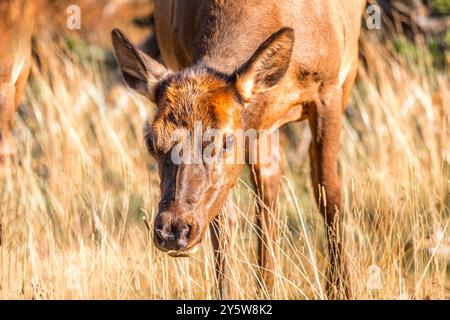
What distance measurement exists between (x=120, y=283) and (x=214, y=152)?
1509 mm

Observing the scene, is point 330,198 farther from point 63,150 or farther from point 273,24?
point 63,150

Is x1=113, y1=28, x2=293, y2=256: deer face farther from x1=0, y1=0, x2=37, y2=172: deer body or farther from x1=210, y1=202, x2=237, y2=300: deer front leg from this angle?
x1=0, y1=0, x2=37, y2=172: deer body

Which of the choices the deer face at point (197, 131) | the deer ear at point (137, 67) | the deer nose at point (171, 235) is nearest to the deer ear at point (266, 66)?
the deer face at point (197, 131)

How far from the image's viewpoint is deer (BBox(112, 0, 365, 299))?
5.89 meters

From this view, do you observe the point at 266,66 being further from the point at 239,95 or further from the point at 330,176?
the point at 330,176

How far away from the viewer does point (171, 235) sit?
553 cm

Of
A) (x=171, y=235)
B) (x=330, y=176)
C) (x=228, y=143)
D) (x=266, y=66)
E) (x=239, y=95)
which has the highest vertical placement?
(x=266, y=66)

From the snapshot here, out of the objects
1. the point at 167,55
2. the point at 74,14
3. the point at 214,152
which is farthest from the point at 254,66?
the point at 74,14

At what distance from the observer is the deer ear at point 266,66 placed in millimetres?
6199

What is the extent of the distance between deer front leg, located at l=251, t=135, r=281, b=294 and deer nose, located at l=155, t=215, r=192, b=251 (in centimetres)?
193

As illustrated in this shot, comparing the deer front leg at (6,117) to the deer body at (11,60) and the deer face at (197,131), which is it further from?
the deer face at (197,131)

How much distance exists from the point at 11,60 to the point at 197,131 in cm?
293

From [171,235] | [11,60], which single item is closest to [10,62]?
[11,60]

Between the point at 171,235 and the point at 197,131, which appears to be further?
the point at 197,131
